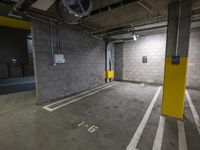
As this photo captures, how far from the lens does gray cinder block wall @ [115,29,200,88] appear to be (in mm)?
4703

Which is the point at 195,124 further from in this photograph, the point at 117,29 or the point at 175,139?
the point at 117,29

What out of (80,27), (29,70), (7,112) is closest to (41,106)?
(7,112)

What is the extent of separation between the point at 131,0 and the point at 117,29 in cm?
191

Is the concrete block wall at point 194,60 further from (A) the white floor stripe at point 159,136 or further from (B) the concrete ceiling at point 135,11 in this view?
(A) the white floor stripe at point 159,136

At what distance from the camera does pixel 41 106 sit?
314cm

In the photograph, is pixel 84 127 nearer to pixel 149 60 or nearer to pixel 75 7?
pixel 75 7

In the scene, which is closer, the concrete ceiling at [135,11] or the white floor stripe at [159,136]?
the white floor stripe at [159,136]

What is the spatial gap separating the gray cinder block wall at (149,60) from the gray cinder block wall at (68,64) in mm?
1570

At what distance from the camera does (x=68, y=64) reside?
406 centimetres

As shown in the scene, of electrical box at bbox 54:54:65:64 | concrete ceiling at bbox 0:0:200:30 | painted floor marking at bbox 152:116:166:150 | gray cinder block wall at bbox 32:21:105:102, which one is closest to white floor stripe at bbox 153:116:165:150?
painted floor marking at bbox 152:116:166:150

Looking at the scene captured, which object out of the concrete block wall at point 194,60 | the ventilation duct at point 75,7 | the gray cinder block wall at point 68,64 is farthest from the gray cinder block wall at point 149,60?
the ventilation duct at point 75,7

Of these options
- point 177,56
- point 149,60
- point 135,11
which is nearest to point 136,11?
point 135,11

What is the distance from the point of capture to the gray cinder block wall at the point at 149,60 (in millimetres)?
4703

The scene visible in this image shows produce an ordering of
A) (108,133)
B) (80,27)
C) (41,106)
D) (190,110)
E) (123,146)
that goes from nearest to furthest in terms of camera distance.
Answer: (123,146) → (108,133) → (190,110) → (41,106) → (80,27)
